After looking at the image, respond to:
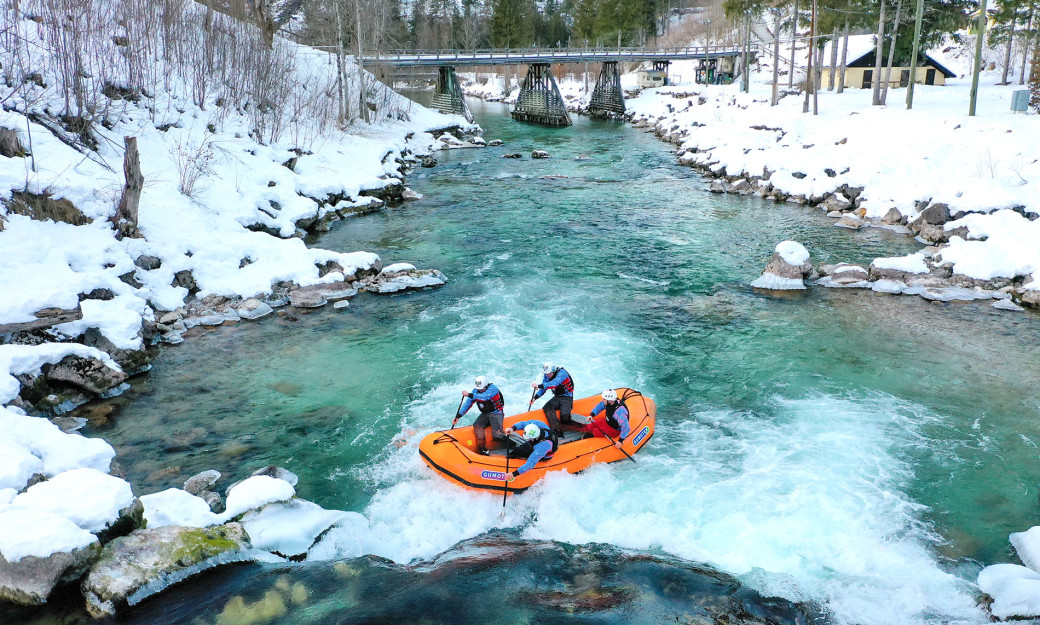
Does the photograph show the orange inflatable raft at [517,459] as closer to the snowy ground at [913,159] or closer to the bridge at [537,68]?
the snowy ground at [913,159]

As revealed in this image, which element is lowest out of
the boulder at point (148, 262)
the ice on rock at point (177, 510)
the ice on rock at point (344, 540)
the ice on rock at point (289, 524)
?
the ice on rock at point (344, 540)

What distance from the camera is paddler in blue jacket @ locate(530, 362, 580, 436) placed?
9.64 m

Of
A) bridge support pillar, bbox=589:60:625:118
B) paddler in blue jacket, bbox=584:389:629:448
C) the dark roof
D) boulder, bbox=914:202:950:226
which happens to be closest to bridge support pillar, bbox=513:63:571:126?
bridge support pillar, bbox=589:60:625:118

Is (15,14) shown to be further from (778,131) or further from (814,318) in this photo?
(778,131)

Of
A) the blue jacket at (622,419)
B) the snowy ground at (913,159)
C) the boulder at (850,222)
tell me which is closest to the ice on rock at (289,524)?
the blue jacket at (622,419)

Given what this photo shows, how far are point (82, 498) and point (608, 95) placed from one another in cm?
5476

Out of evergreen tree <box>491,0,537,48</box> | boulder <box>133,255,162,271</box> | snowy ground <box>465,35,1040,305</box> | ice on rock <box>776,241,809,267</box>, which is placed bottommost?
boulder <box>133,255,162,271</box>

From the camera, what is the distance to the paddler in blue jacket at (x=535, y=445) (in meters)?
8.75

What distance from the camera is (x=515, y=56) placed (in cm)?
4797

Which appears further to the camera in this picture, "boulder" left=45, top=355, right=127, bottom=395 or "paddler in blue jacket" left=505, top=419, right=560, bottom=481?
"boulder" left=45, top=355, right=127, bottom=395

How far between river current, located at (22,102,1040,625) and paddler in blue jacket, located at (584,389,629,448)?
436 millimetres

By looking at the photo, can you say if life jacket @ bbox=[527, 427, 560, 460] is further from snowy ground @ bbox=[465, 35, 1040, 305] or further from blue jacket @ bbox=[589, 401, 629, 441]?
snowy ground @ bbox=[465, 35, 1040, 305]

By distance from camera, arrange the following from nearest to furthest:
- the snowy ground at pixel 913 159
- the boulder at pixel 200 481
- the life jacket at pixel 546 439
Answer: the boulder at pixel 200 481
the life jacket at pixel 546 439
the snowy ground at pixel 913 159

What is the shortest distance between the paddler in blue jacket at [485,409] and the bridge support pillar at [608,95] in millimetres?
49568
